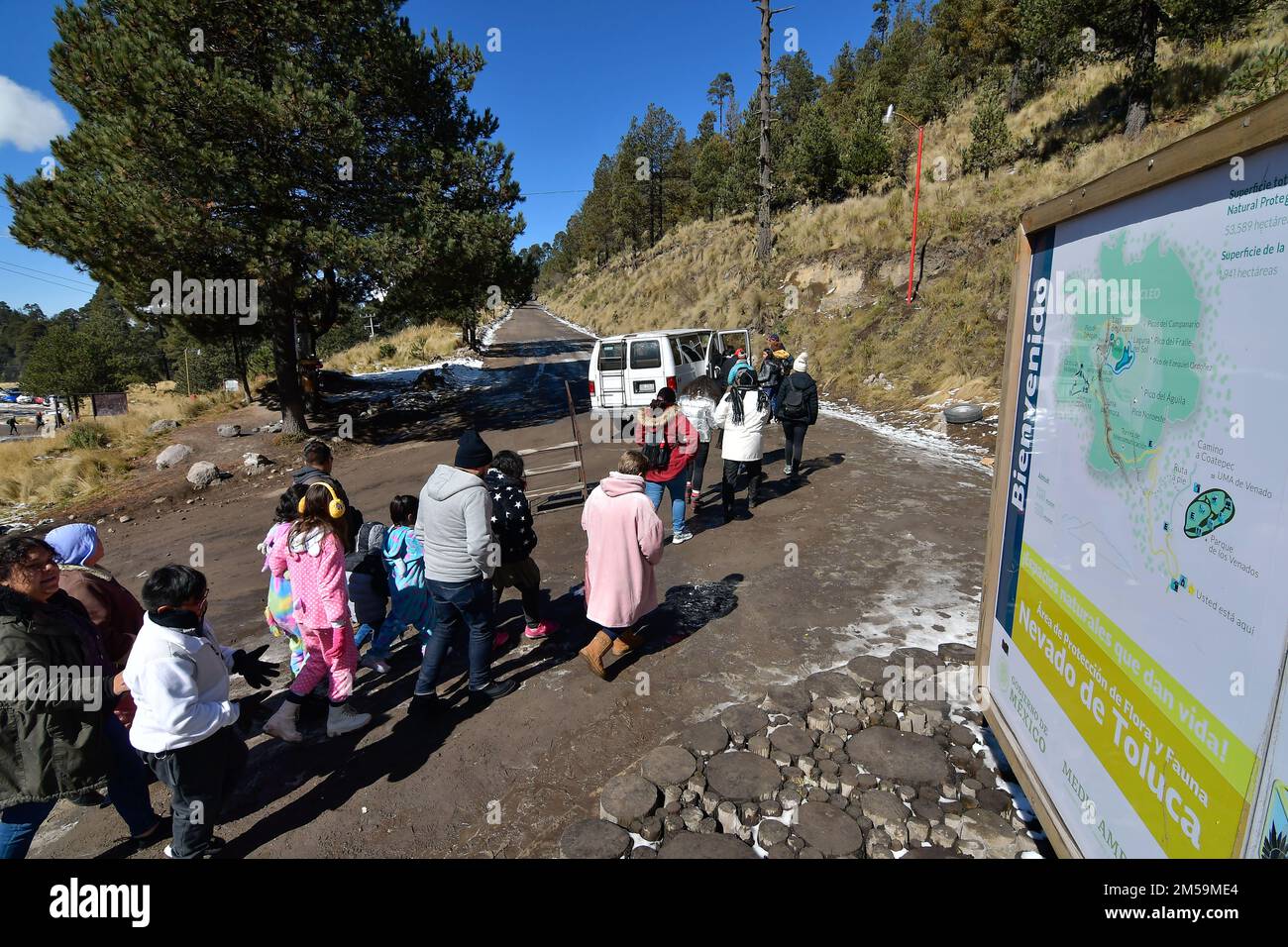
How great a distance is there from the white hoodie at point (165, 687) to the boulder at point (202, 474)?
1156 cm

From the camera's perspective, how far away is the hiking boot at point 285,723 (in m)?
4.02

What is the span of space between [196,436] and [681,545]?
48.0 feet

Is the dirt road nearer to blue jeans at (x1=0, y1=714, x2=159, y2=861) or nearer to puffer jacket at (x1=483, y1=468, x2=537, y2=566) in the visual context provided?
blue jeans at (x1=0, y1=714, x2=159, y2=861)

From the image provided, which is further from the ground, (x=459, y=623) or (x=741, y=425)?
(x=741, y=425)

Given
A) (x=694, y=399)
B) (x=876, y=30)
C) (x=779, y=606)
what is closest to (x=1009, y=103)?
(x=694, y=399)

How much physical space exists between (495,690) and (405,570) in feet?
3.84

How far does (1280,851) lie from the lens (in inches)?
59.7

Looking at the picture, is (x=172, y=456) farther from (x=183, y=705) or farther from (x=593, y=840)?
(x=593, y=840)

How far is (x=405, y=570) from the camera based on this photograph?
15.5 feet

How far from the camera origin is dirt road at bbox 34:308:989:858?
3.42m

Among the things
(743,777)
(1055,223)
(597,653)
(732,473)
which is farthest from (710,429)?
(1055,223)

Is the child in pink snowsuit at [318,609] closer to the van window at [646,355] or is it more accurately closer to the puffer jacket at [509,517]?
the puffer jacket at [509,517]

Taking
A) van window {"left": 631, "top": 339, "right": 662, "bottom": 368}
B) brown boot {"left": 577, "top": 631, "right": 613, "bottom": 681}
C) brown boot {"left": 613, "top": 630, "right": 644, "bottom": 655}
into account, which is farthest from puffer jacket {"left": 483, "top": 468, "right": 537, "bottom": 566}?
van window {"left": 631, "top": 339, "right": 662, "bottom": 368}
